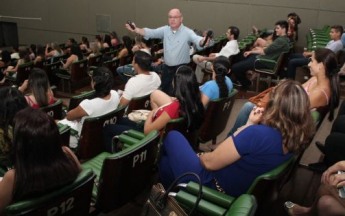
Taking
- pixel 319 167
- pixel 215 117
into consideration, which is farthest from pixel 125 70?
pixel 319 167

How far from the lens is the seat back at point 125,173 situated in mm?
1814

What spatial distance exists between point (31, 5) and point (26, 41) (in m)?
1.30

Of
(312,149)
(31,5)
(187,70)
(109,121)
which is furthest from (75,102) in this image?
(31,5)

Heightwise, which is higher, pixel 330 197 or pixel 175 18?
pixel 175 18

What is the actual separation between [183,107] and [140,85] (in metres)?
1.22

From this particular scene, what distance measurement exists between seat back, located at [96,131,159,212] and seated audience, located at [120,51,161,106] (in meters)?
1.53

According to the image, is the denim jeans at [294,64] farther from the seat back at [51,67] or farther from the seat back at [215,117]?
the seat back at [51,67]

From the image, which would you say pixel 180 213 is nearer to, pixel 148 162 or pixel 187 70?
pixel 148 162

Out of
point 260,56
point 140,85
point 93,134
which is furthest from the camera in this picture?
point 260,56

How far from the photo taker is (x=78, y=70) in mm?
5770

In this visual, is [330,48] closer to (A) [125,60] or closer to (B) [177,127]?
(A) [125,60]

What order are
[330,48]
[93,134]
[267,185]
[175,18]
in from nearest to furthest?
[267,185] < [93,134] < [175,18] < [330,48]

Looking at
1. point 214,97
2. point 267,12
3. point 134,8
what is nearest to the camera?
point 214,97

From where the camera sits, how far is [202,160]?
1.98 meters
